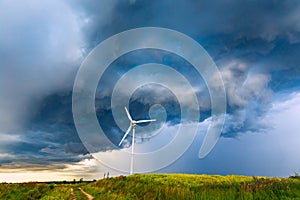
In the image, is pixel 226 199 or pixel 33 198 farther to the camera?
pixel 33 198

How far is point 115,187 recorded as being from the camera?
39.0 meters

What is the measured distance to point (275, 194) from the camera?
17.2 m

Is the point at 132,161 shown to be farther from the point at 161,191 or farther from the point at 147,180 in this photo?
the point at 161,191

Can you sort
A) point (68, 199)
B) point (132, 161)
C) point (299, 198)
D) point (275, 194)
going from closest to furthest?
point (299, 198) → point (275, 194) → point (68, 199) → point (132, 161)

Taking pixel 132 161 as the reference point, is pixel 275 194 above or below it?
below

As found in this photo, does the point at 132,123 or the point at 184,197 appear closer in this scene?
the point at 184,197

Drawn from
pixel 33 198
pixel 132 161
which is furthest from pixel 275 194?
pixel 132 161

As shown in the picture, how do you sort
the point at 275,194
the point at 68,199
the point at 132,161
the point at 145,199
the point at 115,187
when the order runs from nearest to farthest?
the point at 275,194 → the point at 145,199 → the point at 68,199 → the point at 115,187 → the point at 132,161

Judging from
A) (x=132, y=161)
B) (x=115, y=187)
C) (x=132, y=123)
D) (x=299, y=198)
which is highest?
(x=132, y=123)

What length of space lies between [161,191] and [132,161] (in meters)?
34.2

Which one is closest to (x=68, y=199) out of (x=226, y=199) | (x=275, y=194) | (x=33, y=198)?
(x=33, y=198)

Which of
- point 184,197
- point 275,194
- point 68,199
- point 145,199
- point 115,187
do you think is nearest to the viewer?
point 275,194

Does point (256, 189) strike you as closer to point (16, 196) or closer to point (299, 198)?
point (299, 198)

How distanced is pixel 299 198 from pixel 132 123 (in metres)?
44.2
